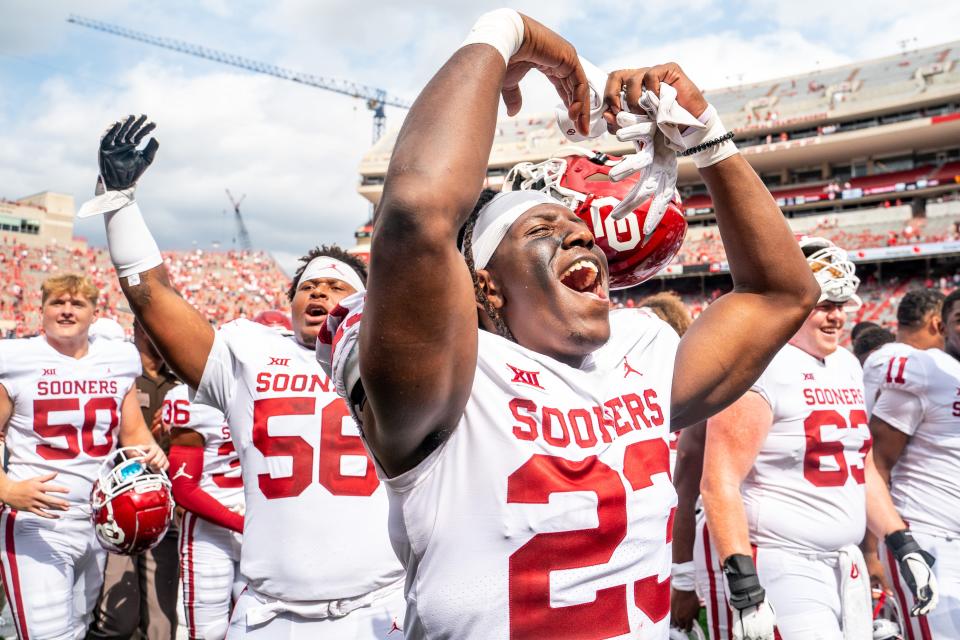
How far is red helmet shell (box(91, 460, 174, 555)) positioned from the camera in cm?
378

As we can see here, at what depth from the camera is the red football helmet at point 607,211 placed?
79.1 inches

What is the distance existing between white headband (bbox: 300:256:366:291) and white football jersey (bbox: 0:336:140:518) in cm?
194

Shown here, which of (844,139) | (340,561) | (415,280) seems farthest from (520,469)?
(844,139)

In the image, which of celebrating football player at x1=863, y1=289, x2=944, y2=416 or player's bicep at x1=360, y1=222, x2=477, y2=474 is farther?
celebrating football player at x1=863, y1=289, x2=944, y2=416

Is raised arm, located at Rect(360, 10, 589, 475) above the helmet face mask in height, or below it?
below

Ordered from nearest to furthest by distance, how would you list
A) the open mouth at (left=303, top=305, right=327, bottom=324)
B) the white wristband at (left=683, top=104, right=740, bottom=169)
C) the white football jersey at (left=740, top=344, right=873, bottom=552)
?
1. the white wristband at (left=683, top=104, right=740, bottom=169)
2. the open mouth at (left=303, top=305, right=327, bottom=324)
3. the white football jersey at (left=740, top=344, right=873, bottom=552)

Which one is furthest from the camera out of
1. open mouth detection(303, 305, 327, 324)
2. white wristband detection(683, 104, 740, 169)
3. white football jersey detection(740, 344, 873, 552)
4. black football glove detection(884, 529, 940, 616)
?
black football glove detection(884, 529, 940, 616)

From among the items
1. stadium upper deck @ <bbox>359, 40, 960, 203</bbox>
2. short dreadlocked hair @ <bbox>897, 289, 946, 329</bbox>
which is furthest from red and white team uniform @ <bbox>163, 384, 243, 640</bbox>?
stadium upper deck @ <bbox>359, 40, 960, 203</bbox>

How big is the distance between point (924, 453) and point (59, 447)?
483cm

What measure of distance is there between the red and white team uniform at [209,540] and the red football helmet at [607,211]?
2.56m

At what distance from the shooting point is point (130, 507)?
379 cm

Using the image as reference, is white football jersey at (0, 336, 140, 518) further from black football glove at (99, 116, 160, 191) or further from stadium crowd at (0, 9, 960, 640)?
black football glove at (99, 116, 160, 191)

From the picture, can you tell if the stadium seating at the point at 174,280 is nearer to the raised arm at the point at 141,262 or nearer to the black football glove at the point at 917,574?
the raised arm at the point at 141,262

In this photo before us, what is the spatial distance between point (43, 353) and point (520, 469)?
3.94 m
